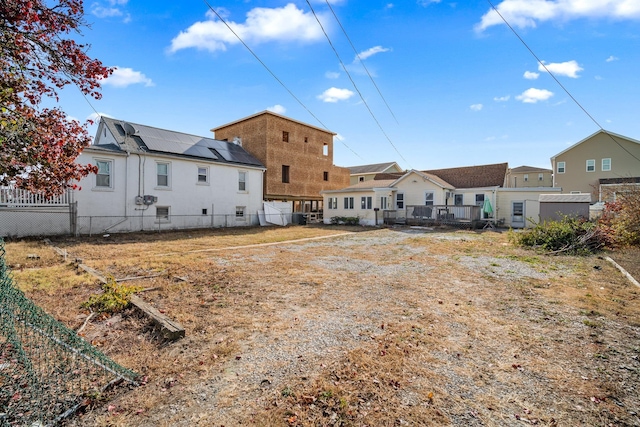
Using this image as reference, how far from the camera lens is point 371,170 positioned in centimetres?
4334

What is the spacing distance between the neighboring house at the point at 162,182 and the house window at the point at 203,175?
2.6 inches

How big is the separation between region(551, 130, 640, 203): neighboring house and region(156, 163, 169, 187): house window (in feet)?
112

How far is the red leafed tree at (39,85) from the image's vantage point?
3842mm

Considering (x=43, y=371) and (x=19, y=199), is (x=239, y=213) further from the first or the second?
(x=43, y=371)

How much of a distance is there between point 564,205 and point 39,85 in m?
A: 20.1

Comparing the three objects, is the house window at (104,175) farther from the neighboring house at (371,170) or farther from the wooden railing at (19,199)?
the neighboring house at (371,170)

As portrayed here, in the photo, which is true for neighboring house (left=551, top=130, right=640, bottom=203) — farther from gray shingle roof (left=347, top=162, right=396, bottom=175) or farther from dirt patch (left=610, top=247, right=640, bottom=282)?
dirt patch (left=610, top=247, right=640, bottom=282)

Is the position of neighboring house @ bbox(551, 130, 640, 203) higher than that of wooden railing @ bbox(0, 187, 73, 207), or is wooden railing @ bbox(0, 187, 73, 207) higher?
neighboring house @ bbox(551, 130, 640, 203)

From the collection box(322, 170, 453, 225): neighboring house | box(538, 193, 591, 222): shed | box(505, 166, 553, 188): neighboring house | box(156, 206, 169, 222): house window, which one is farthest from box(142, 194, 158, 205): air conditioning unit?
box(505, 166, 553, 188): neighboring house

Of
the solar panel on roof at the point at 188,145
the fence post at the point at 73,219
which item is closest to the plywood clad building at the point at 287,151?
the solar panel on roof at the point at 188,145

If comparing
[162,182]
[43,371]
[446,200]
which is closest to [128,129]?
[162,182]

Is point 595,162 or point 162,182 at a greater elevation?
point 595,162

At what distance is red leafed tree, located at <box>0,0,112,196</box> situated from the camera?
12.6 ft

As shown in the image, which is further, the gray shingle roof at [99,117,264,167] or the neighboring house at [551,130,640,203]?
the neighboring house at [551,130,640,203]
